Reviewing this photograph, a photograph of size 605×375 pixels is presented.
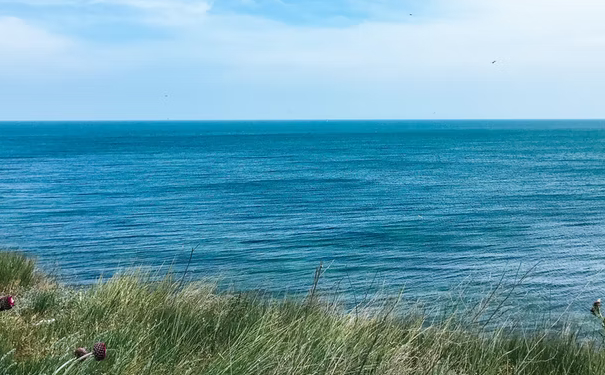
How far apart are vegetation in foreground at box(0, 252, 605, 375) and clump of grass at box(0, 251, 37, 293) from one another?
252 centimetres

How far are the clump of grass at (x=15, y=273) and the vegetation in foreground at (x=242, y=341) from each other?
252 centimetres

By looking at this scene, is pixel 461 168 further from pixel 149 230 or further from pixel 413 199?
pixel 149 230

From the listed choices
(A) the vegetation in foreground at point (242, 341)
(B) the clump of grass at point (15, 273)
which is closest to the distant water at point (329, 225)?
(A) the vegetation in foreground at point (242, 341)

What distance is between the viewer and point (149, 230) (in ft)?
112

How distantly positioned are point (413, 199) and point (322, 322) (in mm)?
41570

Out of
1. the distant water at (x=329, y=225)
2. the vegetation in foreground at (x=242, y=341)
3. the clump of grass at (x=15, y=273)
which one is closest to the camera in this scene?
the vegetation in foreground at (x=242, y=341)

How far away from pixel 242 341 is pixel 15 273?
7.06 m

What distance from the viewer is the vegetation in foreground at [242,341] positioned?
5.59m

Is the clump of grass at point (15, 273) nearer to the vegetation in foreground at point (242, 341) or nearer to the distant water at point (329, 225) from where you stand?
the vegetation in foreground at point (242, 341)

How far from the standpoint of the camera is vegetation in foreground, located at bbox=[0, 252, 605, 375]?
5.59 m

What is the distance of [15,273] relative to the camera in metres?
11.7

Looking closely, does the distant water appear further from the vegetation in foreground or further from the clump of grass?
the clump of grass

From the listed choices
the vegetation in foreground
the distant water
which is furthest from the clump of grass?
the distant water

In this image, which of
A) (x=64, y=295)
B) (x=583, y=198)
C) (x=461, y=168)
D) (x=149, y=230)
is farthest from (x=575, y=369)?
(x=461, y=168)
